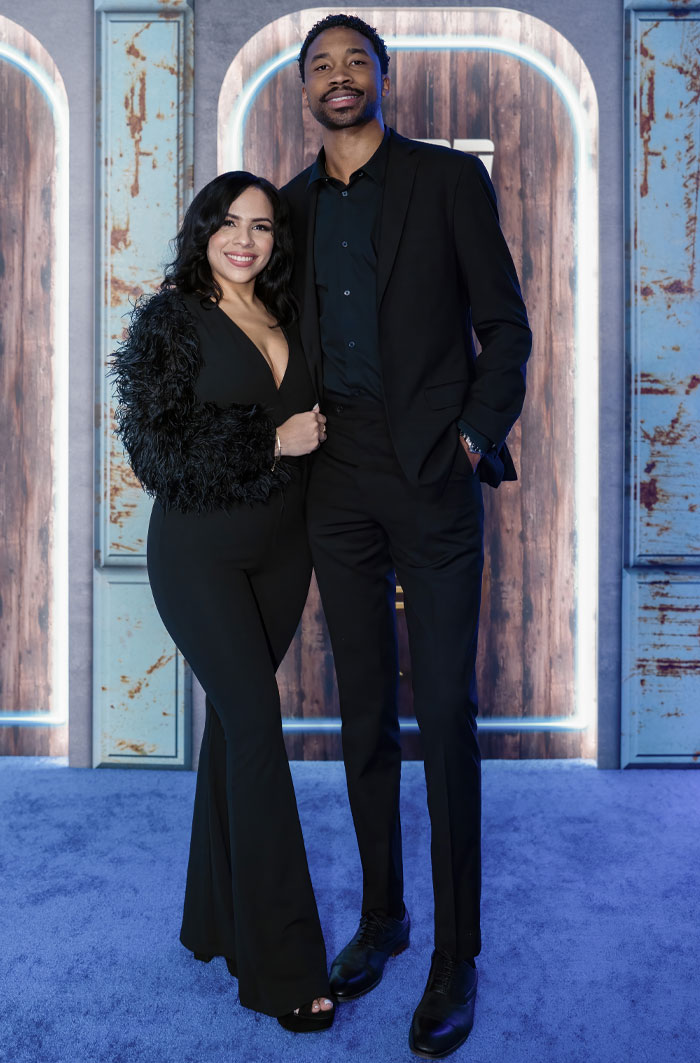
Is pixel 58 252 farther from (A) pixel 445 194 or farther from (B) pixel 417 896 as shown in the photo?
(B) pixel 417 896

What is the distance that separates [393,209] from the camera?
171 centimetres

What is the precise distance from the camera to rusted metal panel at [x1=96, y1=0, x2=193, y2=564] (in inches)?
116

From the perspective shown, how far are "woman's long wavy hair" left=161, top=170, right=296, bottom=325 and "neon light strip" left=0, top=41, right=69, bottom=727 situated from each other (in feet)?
4.90

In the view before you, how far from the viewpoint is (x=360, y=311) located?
1.77 meters

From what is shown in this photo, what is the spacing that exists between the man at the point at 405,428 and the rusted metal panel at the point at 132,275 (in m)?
1.29

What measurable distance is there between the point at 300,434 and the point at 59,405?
1.78m

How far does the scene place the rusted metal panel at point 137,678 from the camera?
3051mm

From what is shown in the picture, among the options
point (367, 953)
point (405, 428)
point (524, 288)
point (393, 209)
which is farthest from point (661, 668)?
point (393, 209)

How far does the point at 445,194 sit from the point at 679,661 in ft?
6.60

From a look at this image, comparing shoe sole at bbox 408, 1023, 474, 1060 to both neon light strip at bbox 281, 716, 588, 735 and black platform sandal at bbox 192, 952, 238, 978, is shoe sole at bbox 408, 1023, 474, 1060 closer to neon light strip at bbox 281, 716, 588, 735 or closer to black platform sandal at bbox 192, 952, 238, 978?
black platform sandal at bbox 192, 952, 238, 978

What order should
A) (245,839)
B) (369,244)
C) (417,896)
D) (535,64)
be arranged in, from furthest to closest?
(535,64) < (417,896) < (369,244) < (245,839)

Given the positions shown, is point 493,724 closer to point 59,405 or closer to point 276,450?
point 276,450

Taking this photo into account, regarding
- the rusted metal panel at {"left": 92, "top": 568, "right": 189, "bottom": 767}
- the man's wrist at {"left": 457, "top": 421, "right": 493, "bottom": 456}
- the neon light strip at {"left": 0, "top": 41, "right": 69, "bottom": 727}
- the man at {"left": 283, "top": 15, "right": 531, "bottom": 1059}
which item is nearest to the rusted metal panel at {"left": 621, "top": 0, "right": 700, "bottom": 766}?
the man at {"left": 283, "top": 15, "right": 531, "bottom": 1059}

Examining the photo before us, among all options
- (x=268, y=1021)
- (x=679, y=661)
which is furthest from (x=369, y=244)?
(x=679, y=661)
